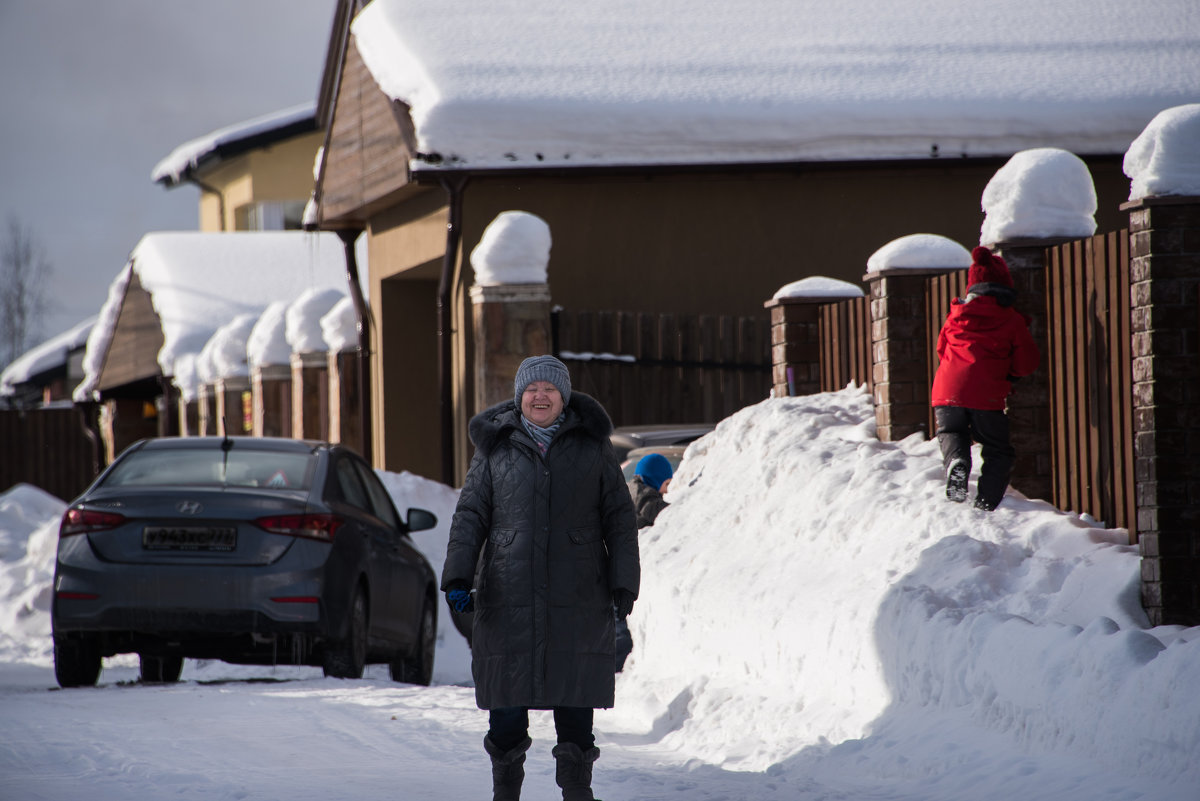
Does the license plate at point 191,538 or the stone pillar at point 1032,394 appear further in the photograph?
the license plate at point 191,538

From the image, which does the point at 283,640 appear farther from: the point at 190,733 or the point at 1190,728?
the point at 1190,728

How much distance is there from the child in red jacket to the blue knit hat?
2789mm

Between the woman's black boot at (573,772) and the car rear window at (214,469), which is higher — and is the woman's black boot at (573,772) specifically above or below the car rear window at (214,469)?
below

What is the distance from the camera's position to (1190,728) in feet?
16.1

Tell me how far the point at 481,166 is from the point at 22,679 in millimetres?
7132

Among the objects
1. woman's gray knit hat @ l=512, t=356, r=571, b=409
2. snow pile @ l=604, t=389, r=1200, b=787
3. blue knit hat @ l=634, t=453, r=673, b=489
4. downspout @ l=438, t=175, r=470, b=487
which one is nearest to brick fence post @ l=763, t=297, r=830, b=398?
snow pile @ l=604, t=389, r=1200, b=787

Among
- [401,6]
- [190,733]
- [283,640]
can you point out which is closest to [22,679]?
[283,640]

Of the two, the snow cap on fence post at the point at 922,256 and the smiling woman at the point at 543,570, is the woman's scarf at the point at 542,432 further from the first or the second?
the snow cap on fence post at the point at 922,256

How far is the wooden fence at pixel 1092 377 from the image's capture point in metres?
7.13

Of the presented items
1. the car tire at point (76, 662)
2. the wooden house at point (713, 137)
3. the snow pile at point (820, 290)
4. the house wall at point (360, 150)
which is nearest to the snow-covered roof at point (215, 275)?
the house wall at point (360, 150)

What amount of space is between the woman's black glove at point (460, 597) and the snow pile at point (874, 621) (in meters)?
1.70

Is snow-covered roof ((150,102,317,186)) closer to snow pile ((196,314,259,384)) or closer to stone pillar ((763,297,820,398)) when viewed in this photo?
snow pile ((196,314,259,384))

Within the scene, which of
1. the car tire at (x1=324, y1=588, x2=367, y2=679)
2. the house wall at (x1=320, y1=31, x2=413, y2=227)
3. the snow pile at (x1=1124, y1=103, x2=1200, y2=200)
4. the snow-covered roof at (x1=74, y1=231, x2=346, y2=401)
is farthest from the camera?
the snow-covered roof at (x1=74, y1=231, x2=346, y2=401)

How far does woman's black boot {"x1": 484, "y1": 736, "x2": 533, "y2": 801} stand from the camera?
218 inches
